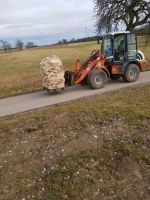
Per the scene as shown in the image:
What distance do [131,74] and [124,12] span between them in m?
9.11

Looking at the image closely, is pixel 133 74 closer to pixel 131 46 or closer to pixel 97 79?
pixel 131 46

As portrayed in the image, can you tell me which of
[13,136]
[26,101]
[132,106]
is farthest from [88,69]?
[13,136]

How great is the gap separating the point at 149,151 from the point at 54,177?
6.99 ft

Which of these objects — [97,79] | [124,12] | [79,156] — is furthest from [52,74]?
[124,12]

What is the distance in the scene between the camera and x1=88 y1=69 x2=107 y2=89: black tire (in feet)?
39.9

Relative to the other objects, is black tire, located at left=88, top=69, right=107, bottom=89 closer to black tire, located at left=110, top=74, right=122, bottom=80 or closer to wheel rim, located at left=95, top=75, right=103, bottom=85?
wheel rim, located at left=95, top=75, right=103, bottom=85

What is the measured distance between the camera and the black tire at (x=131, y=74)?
1305cm

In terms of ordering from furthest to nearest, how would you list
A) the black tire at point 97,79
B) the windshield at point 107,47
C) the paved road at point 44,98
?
the windshield at point 107,47, the black tire at point 97,79, the paved road at point 44,98

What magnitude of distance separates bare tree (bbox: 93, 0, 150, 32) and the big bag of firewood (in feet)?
35.5

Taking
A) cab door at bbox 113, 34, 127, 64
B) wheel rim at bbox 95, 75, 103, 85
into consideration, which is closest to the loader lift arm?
wheel rim at bbox 95, 75, 103, 85

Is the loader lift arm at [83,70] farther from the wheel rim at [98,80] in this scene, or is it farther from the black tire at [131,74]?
the black tire at [131,74]

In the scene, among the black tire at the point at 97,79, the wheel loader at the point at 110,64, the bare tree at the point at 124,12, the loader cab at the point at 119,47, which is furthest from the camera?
the bare tree at the point at 124,12

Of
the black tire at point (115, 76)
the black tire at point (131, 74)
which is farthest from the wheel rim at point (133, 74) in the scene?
the black tire at point (115, 76)

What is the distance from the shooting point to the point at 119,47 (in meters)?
12.9
